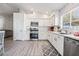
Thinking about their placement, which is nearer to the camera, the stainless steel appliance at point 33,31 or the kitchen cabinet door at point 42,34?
the stainless steel appliance at point 33,31

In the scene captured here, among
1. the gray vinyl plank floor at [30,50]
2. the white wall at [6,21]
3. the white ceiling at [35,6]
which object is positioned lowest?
the gray vinyl plank floor at [30,50]

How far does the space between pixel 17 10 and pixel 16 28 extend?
1668 millimetres

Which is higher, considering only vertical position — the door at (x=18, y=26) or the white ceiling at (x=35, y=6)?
the white ceiling at (x=35, y=6)

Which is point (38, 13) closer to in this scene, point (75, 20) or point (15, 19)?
point (15, 19)

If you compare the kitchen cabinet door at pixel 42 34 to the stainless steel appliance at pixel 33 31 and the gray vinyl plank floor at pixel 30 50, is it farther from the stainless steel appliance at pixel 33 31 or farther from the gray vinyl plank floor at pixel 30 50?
the gray vinyl plank floor at pixel 30 50

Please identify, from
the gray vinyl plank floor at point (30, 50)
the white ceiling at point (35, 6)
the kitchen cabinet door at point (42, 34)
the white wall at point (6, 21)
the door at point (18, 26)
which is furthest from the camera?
the white wall at point (6, 21)

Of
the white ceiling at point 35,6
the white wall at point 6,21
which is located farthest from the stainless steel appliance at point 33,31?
the white wall at point 6,21

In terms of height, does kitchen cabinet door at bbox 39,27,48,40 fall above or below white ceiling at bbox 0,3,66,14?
below

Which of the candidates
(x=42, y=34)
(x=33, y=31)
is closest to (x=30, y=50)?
(x=33, y=31)

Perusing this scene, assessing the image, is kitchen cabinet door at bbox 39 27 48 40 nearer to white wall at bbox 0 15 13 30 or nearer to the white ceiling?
the white ceiling

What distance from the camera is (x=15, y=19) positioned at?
29.2 feet

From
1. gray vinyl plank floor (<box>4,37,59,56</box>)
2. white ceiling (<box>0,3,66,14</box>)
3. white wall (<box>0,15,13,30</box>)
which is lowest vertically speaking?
gray vinyl plank floor (<box>4,37,59,56</box>)

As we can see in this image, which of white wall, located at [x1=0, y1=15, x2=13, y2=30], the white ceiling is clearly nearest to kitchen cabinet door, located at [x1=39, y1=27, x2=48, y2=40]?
the white ceiling

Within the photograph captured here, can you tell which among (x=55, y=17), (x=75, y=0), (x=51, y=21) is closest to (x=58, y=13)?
(x=55, y=17)
